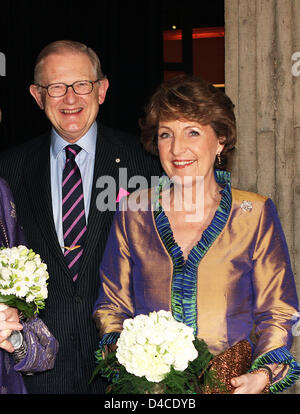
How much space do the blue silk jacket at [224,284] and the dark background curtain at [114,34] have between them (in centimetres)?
180

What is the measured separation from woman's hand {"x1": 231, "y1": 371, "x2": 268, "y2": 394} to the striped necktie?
94 cm

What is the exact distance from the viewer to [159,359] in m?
1.85

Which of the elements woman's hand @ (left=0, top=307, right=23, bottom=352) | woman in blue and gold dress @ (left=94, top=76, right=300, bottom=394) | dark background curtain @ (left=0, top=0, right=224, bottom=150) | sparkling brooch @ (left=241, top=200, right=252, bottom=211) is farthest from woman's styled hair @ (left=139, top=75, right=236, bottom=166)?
dark background curtain @ (left=0, top=0, right=224, bottom=150)

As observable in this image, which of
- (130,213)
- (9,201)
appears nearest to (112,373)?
(130,213)

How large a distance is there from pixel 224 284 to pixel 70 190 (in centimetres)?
91

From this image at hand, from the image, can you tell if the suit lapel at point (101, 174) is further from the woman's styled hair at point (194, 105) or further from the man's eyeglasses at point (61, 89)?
the woman's styled hair at point (194, 105)

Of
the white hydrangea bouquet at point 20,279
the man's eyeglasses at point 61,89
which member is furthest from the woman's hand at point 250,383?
the man's eyeglasses at point 61,89

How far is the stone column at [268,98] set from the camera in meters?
3.25

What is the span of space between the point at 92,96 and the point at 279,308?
4.25 feet

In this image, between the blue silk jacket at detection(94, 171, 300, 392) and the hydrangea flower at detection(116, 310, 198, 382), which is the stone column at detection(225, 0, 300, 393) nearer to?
the blue silk jacket at detection(94, 171, 300, 392)

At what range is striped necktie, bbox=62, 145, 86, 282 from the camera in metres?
2.74

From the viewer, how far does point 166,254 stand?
2.34 m
